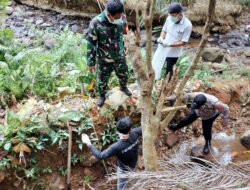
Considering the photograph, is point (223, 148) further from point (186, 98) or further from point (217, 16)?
point (217, 16)

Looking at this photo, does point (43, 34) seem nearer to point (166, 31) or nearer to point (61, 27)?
point (61, 27)

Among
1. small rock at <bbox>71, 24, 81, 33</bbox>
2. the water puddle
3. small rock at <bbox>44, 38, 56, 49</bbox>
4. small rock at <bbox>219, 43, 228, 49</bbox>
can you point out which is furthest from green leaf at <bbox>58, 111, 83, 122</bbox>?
small rock at <bbox>219, 43, 228, 49</bbox>

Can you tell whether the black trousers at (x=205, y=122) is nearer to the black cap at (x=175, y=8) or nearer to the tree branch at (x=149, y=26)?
the black cap at (x=175, y=8)

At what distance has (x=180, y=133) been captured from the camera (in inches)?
268

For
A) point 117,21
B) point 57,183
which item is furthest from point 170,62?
point 57,183

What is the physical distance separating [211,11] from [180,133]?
357 centimetres

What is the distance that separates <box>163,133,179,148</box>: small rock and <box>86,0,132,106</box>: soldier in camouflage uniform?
1405mm

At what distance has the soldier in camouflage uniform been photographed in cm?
482

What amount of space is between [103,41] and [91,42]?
17 cm

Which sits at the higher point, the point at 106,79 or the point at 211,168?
the point at 211,168

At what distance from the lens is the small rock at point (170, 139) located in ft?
21.5

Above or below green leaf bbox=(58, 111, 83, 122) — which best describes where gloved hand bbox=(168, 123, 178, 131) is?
below

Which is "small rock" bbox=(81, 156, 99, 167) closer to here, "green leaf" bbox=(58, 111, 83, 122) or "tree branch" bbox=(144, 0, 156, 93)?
"green leaf" bbox=(58, 111, 83, 122)

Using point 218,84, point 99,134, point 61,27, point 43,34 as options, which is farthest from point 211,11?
point 61,27
